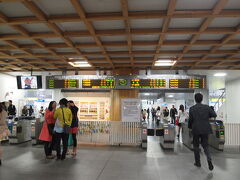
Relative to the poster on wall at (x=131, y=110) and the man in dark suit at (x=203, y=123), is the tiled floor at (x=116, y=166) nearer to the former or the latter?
the man in dark suit at (x=203, y=123)

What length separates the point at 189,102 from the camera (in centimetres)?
2202

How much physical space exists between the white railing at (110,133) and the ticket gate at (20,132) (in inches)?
105

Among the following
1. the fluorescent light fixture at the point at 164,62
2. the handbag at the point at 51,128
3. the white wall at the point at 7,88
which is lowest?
the handbag at the point at 51,128

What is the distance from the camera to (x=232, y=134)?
846 centimetres

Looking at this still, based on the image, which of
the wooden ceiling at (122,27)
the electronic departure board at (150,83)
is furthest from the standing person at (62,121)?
the electronic departure board at (150,83)

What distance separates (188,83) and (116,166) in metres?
4.72

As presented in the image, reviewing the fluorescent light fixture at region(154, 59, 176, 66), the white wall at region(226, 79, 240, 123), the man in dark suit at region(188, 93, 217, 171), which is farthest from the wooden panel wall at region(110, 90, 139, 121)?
the white wall at region(226, 79, 240, 123)

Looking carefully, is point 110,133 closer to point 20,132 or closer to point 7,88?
point 20,132

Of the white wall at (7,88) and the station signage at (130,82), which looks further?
the white wall at (7,88)

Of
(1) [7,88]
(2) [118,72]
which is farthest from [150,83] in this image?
(1) [7,88]

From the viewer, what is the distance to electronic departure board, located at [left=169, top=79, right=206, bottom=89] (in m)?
8.36

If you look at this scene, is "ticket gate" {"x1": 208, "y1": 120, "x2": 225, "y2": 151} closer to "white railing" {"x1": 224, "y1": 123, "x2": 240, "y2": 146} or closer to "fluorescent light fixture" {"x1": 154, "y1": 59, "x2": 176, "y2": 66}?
"white railing" {"x1": 224, "y1": 123, "x2": 240, "y2": 146}

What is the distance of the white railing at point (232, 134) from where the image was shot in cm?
842

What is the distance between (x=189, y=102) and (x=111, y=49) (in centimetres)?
1718
